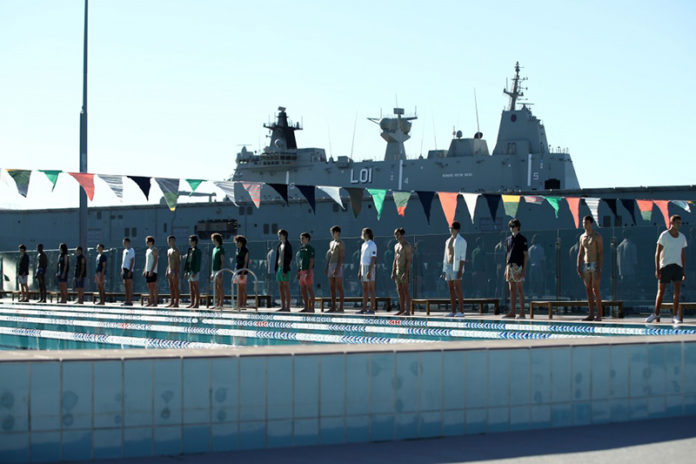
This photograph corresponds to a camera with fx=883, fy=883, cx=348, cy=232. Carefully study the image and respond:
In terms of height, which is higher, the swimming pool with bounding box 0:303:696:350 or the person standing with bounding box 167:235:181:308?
the person standing with bounding box 167:235:181:308

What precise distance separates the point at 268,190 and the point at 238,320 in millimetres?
38058

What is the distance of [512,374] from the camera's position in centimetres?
534

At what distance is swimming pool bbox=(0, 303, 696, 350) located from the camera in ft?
33.9

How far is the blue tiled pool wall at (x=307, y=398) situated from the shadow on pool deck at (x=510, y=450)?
103 mm

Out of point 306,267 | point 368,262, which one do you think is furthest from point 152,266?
point 368,262

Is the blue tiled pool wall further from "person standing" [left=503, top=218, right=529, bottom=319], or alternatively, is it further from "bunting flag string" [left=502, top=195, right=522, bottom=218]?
"bunting flag string" [left=502, top=195, right=522, bottom=218]

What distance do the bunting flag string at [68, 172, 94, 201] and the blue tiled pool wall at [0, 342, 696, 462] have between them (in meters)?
12.0

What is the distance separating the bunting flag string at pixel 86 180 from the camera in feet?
52.3

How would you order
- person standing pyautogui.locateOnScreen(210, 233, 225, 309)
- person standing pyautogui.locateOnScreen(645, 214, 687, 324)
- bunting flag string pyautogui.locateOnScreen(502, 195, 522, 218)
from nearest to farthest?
person standing pyautogui.locateOnScreen(645, 214, 687, 324) → person standing pyautogui.locateOnScreen(210, 233, 225, 309) → bunting flag string pyautogui.locateOnScreen(502, 195, 522, 218)

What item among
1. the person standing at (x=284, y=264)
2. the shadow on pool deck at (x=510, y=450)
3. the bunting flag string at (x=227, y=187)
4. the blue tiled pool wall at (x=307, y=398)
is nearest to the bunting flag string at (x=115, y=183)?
the bunting flag string at (x=227, y=187)

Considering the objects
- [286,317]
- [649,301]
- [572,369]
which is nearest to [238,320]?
[286,317]

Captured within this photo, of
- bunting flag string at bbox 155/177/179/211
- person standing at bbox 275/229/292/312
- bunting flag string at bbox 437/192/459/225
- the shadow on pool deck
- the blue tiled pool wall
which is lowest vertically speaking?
the shadow on pool deck

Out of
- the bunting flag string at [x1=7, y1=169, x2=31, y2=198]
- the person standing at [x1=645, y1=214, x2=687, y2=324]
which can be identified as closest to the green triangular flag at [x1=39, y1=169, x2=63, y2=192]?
the bunting flag string at [x1=7, y1=169, x2=31, y2=198]

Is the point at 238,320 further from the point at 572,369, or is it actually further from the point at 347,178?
the point at 347,178
